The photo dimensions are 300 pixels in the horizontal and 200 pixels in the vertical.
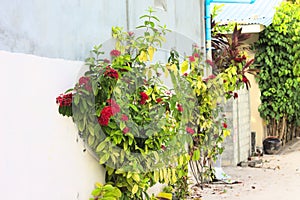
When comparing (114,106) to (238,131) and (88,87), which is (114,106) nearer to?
(88,87)

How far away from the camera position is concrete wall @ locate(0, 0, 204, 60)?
3.45 meters

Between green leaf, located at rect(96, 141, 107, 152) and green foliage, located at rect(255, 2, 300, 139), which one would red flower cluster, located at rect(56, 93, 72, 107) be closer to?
green leaf, located at rect(96, 141, 107, 152)

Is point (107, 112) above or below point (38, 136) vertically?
above

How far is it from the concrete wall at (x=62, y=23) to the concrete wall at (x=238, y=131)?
4469 mm

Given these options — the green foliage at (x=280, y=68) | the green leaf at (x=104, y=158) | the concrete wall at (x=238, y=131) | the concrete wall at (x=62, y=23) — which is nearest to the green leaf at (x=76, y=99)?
the concrete wall at (x=62, y=23)

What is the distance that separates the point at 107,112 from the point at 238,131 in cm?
666

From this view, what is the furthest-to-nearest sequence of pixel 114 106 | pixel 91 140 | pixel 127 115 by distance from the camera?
pixel 127 115, pixel 91 140, pixel 114 106

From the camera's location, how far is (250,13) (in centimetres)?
1300

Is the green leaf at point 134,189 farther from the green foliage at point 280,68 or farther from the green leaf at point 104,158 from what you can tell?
the green foliage at point 280,68

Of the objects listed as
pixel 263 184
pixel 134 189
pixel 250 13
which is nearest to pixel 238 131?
pixel 263 184

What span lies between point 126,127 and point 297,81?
9.18m

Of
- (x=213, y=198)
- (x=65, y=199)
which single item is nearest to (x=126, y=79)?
(x=65, y=199)

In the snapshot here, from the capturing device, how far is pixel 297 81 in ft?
41.1

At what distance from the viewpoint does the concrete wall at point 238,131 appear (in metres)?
9.85
